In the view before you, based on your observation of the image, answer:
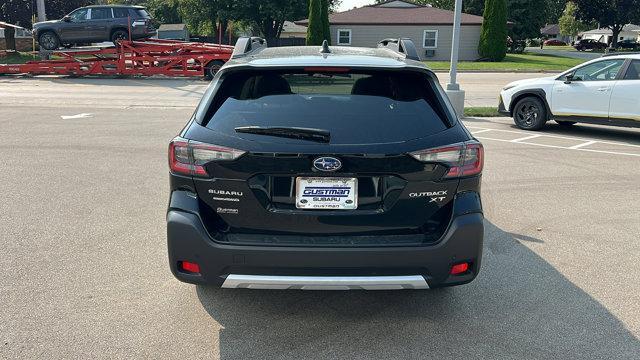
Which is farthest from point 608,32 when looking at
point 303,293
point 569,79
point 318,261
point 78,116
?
point 318,261

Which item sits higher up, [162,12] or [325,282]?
[162,12]

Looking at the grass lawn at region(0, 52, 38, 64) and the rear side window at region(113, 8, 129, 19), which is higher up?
the rear side window at region(113, 8, 129, 19)

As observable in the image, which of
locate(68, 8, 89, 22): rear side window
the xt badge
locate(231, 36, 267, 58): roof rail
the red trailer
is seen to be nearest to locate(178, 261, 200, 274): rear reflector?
the xt badge

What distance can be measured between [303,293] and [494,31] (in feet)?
126

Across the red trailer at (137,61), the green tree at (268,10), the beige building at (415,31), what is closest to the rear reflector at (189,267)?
the red trailer at (137,61)

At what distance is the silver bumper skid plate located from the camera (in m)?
3.27

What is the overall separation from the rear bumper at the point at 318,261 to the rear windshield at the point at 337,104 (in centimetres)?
61

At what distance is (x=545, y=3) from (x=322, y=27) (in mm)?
24810

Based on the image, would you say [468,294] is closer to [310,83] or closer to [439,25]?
[310,83]

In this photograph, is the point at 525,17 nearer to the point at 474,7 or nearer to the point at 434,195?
the point at 474,7

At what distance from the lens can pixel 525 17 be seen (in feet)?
162

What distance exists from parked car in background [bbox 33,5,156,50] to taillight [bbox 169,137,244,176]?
23.4 m

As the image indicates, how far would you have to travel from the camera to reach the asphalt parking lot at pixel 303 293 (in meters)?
3.52

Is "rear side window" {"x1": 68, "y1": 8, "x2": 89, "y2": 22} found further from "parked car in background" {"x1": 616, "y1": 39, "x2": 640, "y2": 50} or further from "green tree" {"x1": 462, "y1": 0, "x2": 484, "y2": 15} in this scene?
"parked car in background" {"x1": 616, "y1": 39, "x2": 640, "y2": 50}
